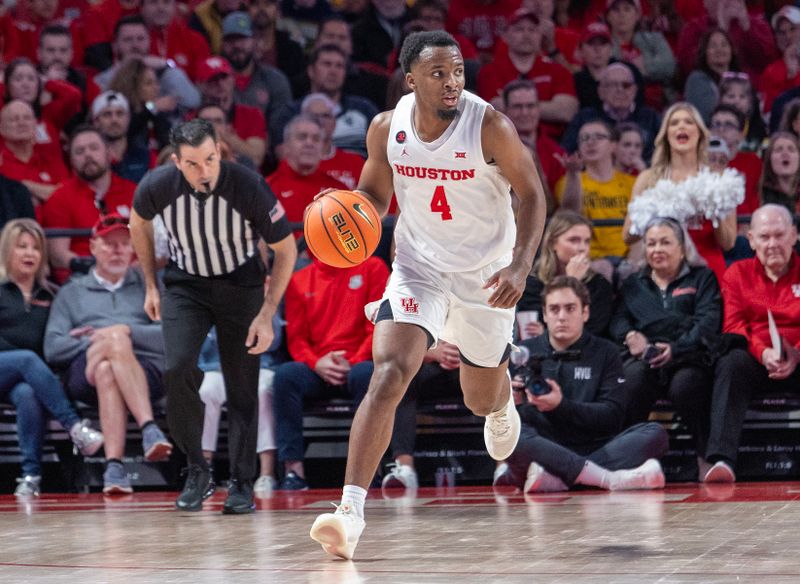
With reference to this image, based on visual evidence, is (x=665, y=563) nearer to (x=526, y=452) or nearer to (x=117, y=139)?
(x=526, y=452)

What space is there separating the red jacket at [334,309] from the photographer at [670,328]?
1.40m

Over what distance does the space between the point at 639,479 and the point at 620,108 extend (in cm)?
365

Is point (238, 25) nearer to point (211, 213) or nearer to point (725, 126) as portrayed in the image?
point (725, 126)

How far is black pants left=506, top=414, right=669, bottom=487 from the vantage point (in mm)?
6371

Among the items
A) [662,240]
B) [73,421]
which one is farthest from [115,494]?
[662,240]

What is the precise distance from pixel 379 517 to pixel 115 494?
206 cm

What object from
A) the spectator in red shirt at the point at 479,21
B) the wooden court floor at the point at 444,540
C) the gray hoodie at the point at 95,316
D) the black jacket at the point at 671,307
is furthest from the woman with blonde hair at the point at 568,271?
the spectator in red shirt at the point at 479,21

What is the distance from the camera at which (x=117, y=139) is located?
877cm

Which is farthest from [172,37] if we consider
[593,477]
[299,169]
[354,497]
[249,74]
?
[354,497]

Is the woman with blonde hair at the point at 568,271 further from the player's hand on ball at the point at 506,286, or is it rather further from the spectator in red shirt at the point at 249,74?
the spectator in red shirt at the point at 249,74

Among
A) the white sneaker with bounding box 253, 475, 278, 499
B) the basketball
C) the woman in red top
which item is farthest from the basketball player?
the woman in red top

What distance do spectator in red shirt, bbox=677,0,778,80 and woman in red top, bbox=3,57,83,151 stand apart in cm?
471

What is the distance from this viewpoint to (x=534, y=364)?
670 centimetres

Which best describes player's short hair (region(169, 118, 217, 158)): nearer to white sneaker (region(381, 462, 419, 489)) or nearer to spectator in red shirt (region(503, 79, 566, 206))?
white sneaker (region(381, 462, 419, 489))
